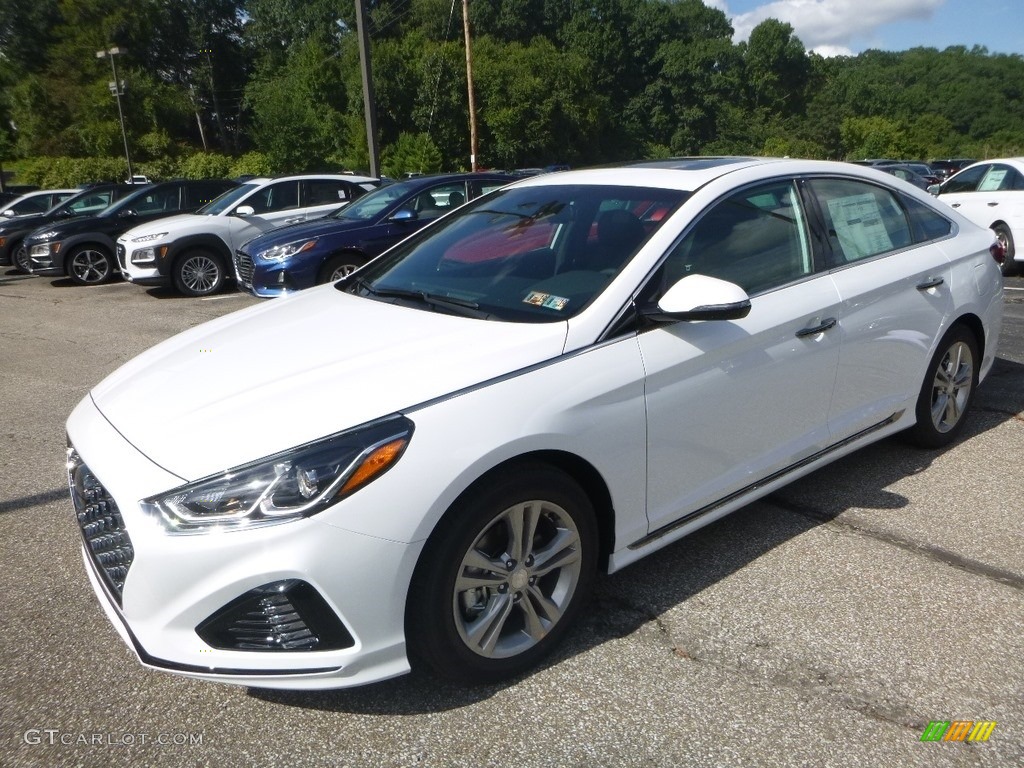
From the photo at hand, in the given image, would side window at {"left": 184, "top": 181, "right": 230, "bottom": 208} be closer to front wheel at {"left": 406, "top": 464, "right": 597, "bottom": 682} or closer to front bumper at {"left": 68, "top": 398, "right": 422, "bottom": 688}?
front bumper at {"left": 68, "top": 398, "right": 422, "bottom": 688}

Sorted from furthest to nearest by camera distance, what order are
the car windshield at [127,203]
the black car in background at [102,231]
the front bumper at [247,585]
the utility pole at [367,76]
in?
1. the utility pole at [367,76]
2. the car windshield at [127,203]
3. the black car in background at [102,231]
4. the front bumper at [247,585]

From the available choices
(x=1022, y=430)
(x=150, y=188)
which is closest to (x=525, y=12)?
(x=150, y=188)

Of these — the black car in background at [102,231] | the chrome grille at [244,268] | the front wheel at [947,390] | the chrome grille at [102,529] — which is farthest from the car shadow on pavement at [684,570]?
the black car in background at [102,231]

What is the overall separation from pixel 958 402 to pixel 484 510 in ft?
10.9

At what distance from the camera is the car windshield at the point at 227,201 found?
12273 mm

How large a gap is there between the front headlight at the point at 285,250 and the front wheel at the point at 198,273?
2607 millimetres

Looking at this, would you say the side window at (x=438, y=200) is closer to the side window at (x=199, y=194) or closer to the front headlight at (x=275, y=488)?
the side window at (x=199, y=194)

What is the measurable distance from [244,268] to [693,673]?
8.67 meters

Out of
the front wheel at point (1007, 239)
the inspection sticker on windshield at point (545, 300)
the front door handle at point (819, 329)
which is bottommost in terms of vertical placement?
the front wheel at point (1007, 239)

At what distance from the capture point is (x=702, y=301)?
2.93 m

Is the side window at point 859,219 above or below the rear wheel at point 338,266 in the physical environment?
above

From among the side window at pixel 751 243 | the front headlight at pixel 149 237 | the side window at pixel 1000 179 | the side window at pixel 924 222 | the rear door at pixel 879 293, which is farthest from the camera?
the front headlight at pixel 149 237

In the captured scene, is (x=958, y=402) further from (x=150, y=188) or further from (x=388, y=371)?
(x=150, y=188)

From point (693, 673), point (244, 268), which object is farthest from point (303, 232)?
point (693, 673)
